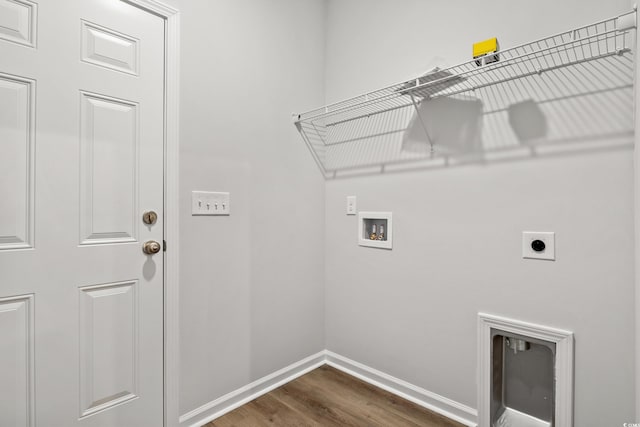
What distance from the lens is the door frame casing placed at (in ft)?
4.96

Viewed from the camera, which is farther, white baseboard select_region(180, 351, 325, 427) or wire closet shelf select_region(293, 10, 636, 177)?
white baseboard select_region(180, 351, 325, 427)

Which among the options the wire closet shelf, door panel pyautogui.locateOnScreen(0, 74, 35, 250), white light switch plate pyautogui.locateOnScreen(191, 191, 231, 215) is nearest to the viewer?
door panel pyautogui.locateOnScreen(0, 74, 35, 250)

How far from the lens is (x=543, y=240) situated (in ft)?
4.61

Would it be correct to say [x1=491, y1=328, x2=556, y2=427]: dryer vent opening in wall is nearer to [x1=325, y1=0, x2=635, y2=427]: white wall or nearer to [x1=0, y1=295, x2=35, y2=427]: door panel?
[x1=325, y1=0, x2=635, y2=427]: white wall

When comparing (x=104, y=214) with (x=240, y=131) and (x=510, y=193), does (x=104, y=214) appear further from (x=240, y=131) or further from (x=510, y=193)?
→ (x=510, y=193)

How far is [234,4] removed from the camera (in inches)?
69.2

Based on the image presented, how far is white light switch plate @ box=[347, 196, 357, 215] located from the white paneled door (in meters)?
1.10

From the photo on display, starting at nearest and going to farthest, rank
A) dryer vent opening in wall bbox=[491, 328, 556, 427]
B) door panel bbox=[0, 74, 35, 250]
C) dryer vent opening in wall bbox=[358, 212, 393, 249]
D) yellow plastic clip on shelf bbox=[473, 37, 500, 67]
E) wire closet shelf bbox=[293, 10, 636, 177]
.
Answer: door panel bbox=[0, 74, 35, 250]
wire closet shelf bbox=[293, 10, 636, 177]
yellow plastic clip on shelf bbox=[473, 37, 500, 67]
dryer vent opening in wall bbox=[491, 328, 556, 427]
dryer vent opening in wall bbox=[358, 212, 393, 249]

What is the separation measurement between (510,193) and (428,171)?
41cm

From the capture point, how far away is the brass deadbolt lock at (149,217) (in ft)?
4.75

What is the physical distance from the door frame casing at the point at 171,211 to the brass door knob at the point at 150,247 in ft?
0.18

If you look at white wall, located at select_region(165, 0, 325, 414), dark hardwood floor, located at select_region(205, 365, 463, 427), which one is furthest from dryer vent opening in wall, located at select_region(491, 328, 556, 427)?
white wall, located at select_region(165, 0, 325, 414)

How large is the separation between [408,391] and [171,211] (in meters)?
1.57

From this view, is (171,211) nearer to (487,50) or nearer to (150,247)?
(150,247)
